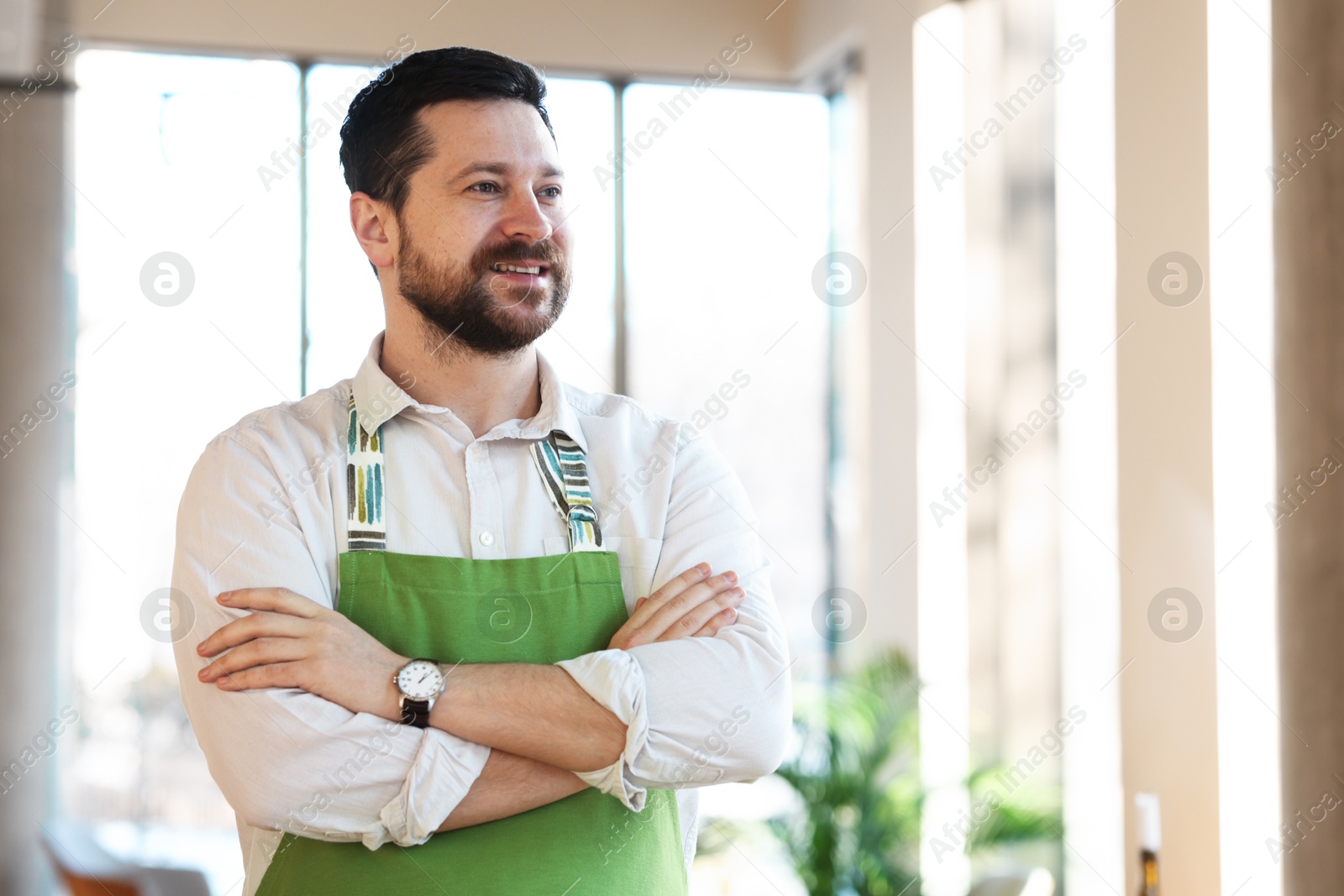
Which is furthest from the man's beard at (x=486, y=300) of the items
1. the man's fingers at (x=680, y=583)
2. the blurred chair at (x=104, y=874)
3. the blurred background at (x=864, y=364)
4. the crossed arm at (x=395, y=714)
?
the blurred chair at (x=104, y=874)

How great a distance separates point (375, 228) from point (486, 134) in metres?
0.21

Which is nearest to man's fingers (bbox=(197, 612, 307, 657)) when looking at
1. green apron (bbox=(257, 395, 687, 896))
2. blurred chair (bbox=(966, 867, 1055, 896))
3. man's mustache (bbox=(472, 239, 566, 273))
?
green apron (bbox=(257, 395, 687, 896))

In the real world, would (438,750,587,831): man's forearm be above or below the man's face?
below

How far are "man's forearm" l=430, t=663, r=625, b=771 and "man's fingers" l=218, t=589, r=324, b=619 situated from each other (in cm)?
19

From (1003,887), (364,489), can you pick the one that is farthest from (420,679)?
(1003,887)

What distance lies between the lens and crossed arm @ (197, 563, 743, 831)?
4.35 feet

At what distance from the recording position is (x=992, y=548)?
356 centimetres

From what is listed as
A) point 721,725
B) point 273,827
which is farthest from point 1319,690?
point 273,827

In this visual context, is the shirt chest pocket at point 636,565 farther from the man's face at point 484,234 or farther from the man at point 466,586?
the man's face at point 484,234

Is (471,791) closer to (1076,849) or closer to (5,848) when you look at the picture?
(1076,849)

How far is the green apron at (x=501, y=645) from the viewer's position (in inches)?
53.1

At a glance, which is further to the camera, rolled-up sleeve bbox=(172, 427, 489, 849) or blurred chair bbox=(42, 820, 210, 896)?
blurred chair bbox=(42, 820, 210, 896)

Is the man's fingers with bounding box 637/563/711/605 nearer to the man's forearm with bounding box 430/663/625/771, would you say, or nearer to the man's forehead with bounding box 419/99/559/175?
the man's forearm with bounding box 430/663/625/771

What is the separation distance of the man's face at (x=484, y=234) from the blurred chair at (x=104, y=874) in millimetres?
2086
